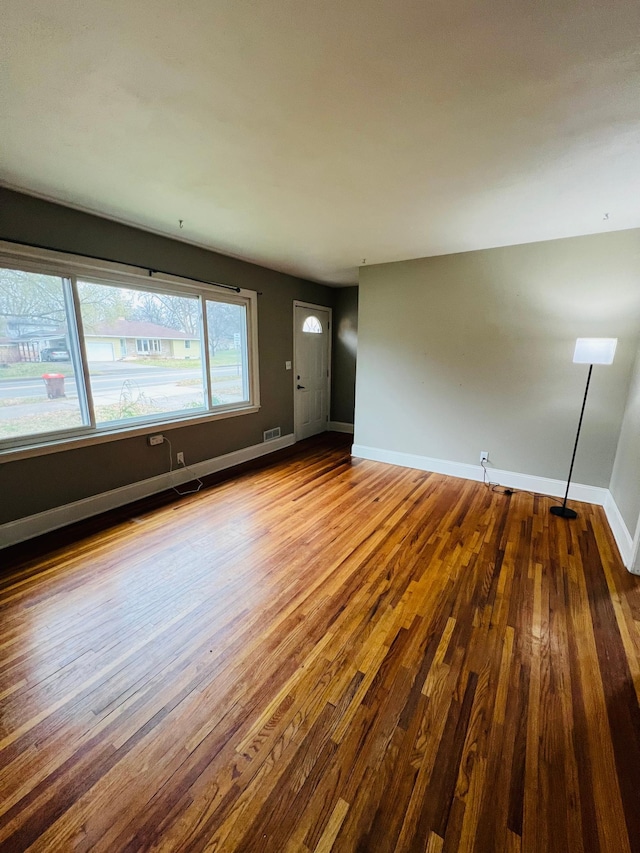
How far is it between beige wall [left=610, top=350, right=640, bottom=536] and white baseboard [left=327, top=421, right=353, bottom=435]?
371 cm

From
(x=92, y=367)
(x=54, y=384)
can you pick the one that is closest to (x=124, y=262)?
(x=92, y=367)

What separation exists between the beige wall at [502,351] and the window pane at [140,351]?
2.13m

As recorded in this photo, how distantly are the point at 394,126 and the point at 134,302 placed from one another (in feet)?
8.77

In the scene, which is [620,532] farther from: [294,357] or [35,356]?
[35,356]

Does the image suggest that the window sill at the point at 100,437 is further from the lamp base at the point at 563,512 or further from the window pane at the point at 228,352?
the lamp base at the point at 563,512

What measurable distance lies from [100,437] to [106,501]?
23.9 inches

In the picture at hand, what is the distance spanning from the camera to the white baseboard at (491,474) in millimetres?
3367

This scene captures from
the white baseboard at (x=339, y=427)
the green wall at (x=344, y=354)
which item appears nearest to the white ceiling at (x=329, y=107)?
the green wall at (x=344, y=354)

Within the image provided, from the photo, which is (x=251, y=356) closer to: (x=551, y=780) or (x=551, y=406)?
(x=551, y=406)

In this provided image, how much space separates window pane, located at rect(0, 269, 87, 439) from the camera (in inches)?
96.7

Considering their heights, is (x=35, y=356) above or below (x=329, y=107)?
below

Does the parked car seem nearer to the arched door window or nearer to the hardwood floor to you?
the hardwood floor

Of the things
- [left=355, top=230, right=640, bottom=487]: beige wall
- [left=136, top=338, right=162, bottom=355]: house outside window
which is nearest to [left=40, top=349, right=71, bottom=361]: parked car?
[left=136, top=338, right=162, bottom=355]: house outside window

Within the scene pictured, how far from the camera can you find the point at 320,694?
1.49 metres
